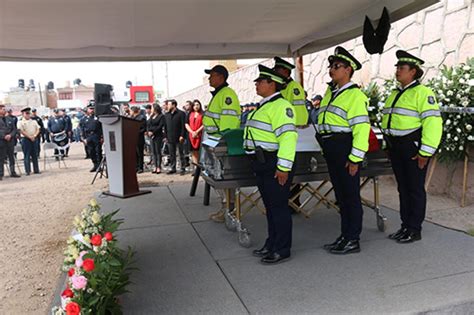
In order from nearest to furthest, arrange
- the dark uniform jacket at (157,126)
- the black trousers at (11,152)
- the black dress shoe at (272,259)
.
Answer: the black dress shoe at (272,259) < the dark uniform jacket at (157,126) < the black trousers at (11,152)

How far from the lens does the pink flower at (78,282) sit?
8.50ft

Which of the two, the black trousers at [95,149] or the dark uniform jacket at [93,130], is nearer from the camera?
the dark uniform jacket at [93,130]

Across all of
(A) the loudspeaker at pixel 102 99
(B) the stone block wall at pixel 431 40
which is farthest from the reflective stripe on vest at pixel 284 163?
(A) the loudspeaker at pixel 102 99

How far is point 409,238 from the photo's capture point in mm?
4367

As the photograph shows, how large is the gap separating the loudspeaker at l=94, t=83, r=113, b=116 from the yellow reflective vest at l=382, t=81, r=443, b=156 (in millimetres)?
5987

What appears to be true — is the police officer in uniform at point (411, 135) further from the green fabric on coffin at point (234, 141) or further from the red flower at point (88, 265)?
the red flower at point (88, 265)

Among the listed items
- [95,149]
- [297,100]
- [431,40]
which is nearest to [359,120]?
[297,100]

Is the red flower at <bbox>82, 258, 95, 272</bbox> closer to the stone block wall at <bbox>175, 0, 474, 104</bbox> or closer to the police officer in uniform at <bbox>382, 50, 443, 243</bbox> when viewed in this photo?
the police officer in uniform at <bbox>382, 50, 443, 243</bbox>

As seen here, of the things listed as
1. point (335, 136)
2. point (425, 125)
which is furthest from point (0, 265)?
point (425, 125)

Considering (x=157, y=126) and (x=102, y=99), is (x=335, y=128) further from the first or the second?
(x=157, y=126)

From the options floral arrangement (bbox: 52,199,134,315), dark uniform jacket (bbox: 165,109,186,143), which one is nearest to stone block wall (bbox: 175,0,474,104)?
dark uniform jacket (bbox: 165,109,186,143)

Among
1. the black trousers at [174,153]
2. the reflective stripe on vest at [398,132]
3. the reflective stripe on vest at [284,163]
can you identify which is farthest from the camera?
the black trousers at [174,153]

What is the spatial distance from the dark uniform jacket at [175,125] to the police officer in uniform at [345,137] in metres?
6.71

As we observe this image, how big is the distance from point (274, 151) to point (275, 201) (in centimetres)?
48
